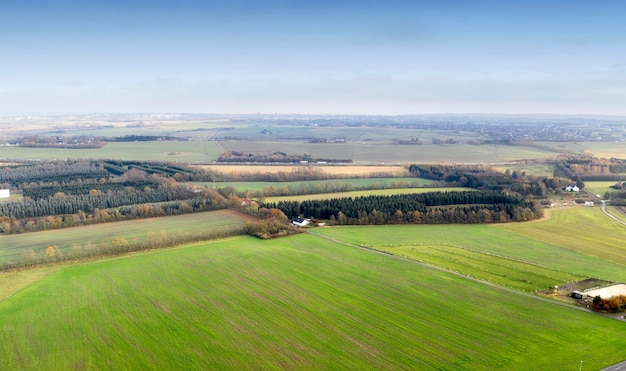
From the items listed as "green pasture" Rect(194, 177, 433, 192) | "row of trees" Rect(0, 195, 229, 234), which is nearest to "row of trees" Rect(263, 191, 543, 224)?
"row of trees" Rect(0, 195, 229, 234)

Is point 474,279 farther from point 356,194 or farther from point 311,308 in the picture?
point 356,194

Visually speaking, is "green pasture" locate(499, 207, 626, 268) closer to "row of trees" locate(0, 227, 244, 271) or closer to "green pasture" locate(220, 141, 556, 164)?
"row of trees" locate(0, 227, 244, 271)

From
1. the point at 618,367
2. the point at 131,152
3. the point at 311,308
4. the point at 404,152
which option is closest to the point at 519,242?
the point at 618,367

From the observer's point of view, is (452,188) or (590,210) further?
(452,188)

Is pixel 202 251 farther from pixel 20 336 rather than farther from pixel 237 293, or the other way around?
pixel 20 336

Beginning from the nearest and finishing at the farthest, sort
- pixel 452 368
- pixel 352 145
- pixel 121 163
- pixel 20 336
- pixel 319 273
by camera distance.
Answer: pixel 452 368 < pixel 20 336 < pixel 319 273 < pixel 121 163 < pixel 352 145

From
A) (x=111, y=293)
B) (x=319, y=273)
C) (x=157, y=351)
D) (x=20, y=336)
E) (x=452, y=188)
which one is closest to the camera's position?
(x=157, y=351)

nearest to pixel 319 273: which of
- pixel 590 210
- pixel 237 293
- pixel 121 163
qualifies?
pixel 237 293
